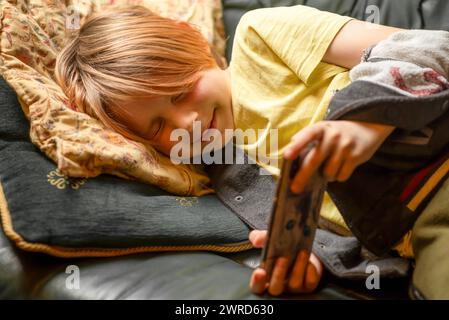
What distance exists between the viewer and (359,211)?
2.81ft

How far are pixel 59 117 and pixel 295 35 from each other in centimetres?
47

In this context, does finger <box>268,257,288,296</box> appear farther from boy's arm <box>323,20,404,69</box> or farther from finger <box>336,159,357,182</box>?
boy's arm <box>323,20,404,69</box>

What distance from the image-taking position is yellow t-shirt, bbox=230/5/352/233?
98 centimetres

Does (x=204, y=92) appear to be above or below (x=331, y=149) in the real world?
below

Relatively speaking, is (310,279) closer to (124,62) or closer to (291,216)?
(291,216)

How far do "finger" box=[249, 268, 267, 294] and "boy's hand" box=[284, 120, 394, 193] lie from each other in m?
0.14

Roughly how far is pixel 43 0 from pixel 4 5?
0.39ft

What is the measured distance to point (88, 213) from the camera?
86 centimetres

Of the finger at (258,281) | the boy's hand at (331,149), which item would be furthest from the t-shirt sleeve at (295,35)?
the finger at (258,281)

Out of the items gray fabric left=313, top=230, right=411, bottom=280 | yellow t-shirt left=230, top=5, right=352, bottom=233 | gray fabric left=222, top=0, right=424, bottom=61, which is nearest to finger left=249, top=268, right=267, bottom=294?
gray fabric left=313, top=230, right=411, bottom=280

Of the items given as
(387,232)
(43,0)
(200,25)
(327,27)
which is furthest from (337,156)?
(43,0)

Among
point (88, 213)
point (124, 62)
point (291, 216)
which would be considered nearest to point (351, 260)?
point (291, 216)

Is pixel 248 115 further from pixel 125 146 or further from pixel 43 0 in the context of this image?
pixel 43 0

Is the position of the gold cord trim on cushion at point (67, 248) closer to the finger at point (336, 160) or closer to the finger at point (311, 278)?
the finger at point (311, 278)
